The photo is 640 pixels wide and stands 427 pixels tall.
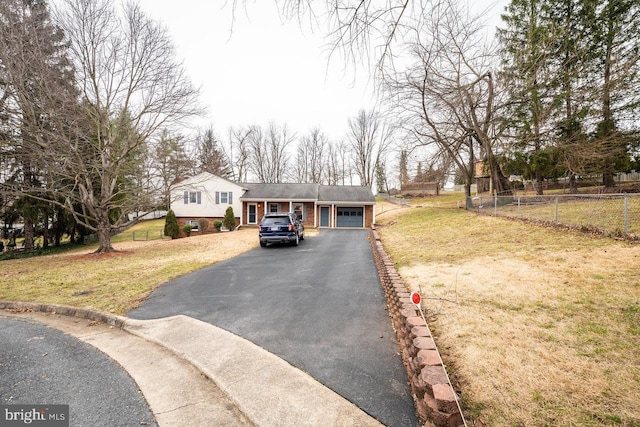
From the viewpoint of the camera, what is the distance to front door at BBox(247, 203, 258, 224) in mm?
26578

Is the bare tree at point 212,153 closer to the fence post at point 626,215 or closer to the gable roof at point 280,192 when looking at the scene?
the gable roof at point 280,192

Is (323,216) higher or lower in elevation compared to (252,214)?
lower

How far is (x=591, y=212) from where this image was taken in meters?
9.10

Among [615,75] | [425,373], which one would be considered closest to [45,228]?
[425,373]

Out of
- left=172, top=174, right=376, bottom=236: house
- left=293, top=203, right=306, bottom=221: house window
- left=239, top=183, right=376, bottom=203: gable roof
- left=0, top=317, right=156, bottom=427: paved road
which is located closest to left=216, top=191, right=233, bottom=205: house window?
left=172, top=174, right=376, bottom=236: house

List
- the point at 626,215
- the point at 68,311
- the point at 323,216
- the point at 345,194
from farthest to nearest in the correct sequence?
the point at 345,194 < the point at 323,216 < the point at 626,215 < the point at 68,311

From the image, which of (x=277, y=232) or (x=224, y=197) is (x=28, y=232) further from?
(x=277, y=232)

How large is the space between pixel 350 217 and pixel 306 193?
4.83 metres

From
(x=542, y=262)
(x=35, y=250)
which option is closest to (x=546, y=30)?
(x=542, y=262)

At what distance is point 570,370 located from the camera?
107 inches

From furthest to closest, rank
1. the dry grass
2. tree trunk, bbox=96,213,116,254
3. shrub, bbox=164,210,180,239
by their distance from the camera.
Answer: shrub, bbox=164,210,180,239
tree trunk, bbox=96,213,116,254
the dry grass

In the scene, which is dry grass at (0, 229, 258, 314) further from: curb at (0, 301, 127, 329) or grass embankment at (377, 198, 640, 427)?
grass embankment at (377, 198, 640, 427)

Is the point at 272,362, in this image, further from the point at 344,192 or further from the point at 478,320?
the point at 344,192

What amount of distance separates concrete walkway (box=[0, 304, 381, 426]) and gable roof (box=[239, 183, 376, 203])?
2150 centimetres
